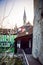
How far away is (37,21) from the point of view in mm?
2469

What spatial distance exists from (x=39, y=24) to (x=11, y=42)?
631 mm

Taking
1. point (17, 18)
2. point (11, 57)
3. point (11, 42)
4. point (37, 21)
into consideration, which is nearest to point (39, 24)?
point (37, 21)

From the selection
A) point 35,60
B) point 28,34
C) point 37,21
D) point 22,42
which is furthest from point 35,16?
point 35,60

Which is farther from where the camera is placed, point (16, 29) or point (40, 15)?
point (16, 29)

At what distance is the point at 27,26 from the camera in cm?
255

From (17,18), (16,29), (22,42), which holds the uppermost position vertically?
(17,18)

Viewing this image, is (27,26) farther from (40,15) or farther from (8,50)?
(8,50)

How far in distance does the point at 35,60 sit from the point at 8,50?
547 millimetres

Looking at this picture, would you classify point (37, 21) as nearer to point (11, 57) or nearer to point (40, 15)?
point (40, 15)

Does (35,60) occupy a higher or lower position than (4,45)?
lower

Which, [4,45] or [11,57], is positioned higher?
[4,45]

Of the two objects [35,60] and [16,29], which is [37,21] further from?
[35,60]

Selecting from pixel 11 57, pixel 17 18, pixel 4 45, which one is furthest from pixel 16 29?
pixel 11 57

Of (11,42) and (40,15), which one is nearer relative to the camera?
(40,15)
